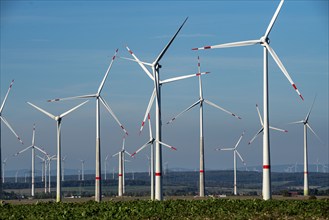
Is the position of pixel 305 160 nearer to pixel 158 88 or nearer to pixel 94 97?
pixel 94 97

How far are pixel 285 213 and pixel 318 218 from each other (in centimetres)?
272

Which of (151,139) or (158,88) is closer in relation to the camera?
(158,88)

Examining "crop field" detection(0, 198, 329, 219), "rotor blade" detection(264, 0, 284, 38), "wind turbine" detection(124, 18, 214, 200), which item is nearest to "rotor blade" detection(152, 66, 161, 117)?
"wind turbine" detection(124, 18, 214, 200)

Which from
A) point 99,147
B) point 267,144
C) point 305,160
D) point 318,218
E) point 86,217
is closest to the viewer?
point 318,218

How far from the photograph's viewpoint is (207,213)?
5850 centimetres

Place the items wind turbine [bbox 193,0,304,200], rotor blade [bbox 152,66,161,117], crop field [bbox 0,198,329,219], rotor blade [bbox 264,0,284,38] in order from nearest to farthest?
crop field [bbox 0,198,329,219], wind turbine [bbox 193,0,304,200], rotor blade [bbox 264,0,284,38], rotor blade [bbox 152,66,161,117]

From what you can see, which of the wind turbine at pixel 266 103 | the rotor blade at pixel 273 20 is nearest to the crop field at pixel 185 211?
the wind turbine at pixel 266 103

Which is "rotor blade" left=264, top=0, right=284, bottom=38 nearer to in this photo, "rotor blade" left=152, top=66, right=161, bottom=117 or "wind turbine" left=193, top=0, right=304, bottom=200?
"wind turbine" left=193, top=0, right=304, bottom=200

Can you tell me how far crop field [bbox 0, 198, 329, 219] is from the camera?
57.2 m

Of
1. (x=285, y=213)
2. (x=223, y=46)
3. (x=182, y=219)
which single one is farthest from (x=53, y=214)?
(x=223, y=46)

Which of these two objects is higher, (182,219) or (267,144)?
(267,144)

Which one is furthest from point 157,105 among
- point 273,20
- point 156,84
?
point 273,20

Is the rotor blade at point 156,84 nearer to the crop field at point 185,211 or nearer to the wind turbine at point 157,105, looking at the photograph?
the wind turbine at point 157,105

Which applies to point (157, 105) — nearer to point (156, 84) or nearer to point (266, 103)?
point (156, 84)
